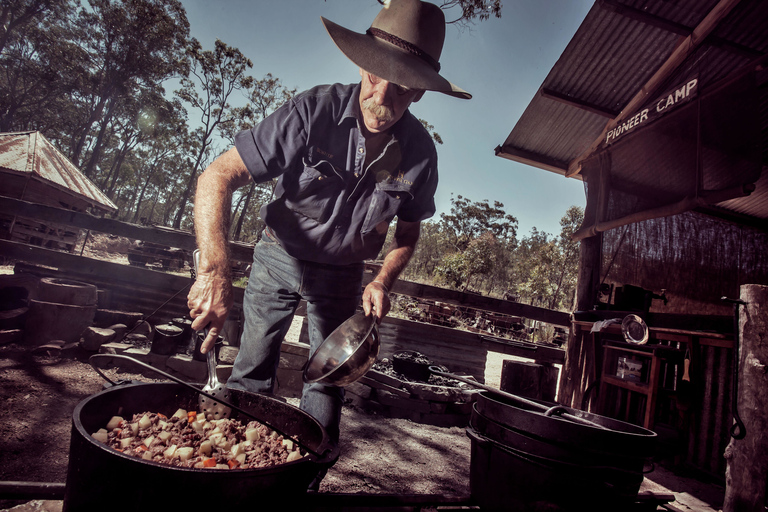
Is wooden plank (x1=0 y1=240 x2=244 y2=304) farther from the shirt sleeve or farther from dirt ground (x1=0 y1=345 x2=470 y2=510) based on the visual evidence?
the shirt sleeve

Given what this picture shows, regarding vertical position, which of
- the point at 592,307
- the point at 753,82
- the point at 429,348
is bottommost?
the point at 429,348

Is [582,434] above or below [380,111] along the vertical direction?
below

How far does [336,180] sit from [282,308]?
776 millimetres

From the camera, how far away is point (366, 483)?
2523 mm

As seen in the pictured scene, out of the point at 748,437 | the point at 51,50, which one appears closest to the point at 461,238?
the point at 748,437

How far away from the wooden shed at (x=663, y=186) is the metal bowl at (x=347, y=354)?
2.59m

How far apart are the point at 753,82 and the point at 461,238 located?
109 ft

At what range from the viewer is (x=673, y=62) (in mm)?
4152

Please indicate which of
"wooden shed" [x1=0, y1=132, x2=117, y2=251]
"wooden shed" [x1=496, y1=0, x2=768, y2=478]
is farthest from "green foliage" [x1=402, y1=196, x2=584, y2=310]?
"wooden shed" [x1=0, y1=132, x2=117, y2=251]

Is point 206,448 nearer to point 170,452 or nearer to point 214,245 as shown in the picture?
point 170,452

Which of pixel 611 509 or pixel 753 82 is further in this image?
pixel 753 82

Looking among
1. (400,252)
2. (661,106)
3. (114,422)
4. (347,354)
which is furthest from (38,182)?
(661,106)

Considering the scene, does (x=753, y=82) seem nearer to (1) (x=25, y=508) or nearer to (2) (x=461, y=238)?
(1) (x=25, y=508)

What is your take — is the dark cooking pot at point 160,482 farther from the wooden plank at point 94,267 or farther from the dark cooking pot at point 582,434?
the wooden plank at point 94,267
